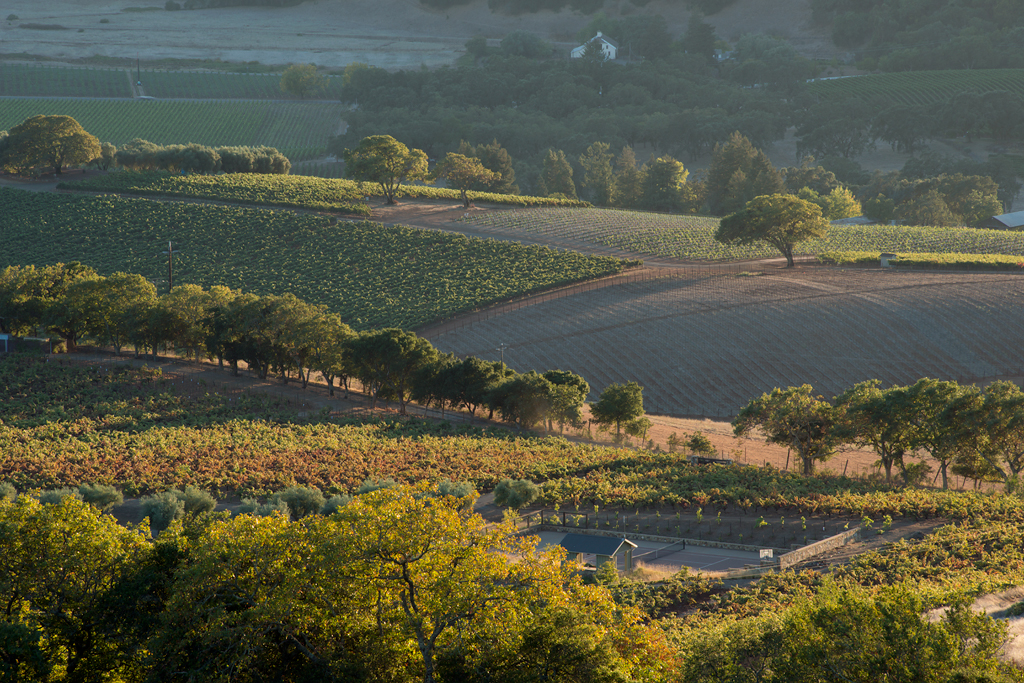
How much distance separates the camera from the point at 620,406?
184ft

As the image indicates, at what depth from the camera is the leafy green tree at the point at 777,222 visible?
83000mm

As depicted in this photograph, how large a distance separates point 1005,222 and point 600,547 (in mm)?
100357

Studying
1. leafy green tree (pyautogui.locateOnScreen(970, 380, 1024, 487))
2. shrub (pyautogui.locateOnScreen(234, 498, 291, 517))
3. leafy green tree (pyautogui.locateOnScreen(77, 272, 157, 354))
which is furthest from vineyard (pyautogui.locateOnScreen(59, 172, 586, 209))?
leafy green tree (pyautogui.locateOnScreen(970, 380, 1024, 487))

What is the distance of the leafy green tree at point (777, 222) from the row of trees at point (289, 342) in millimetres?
28043

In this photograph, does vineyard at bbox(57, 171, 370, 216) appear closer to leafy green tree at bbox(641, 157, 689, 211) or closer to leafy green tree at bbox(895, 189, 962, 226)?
leafy green tree at bbox(641, 157, 689, 211)

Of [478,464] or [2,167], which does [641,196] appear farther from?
[478,464]

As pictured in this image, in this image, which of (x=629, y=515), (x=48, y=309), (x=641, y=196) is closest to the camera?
(x=629, y=515)

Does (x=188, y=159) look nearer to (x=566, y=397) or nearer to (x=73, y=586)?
(x=566, y=397)

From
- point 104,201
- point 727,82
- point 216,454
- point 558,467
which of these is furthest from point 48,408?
point 727,82

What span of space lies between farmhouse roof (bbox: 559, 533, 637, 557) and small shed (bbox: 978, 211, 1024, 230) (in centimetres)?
9799

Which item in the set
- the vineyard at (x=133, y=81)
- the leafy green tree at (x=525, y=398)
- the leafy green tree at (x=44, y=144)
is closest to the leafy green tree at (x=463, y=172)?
the leafy green tree at (x=44, y=144)

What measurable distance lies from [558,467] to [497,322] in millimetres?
30400

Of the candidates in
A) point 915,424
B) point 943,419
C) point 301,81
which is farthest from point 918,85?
point 943,419

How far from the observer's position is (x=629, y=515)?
40.3 meters
